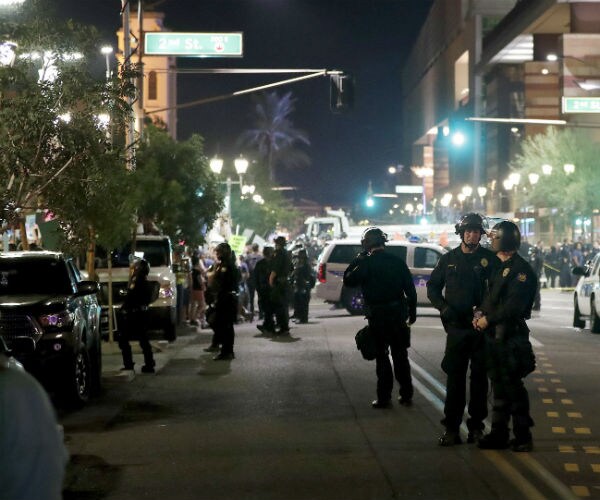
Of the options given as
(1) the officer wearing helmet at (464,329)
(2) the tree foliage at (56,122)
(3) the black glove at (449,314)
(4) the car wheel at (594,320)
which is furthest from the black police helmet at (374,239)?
(4) the car wheel at (594,320)

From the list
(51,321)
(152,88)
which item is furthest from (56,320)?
(152,88)

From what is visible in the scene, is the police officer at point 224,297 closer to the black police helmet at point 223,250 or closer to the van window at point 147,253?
the black police helmet at point 223,250

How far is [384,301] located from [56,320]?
3.33 meters

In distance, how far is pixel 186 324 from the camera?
28172 millimetres

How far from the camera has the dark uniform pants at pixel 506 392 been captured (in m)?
9.78

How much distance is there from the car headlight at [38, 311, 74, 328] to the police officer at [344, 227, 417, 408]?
289 cm

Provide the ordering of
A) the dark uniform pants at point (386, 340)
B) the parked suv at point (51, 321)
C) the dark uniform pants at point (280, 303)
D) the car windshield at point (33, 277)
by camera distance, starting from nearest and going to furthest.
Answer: the dark uniform pants at point (386, 340) → the parked suv at point (51, 321) → the car windshield at point (33, 277) → the dark uniform pants at point (280, 303)

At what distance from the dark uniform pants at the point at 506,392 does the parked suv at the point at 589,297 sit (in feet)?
47.8

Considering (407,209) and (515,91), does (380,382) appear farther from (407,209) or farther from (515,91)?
(407,209)

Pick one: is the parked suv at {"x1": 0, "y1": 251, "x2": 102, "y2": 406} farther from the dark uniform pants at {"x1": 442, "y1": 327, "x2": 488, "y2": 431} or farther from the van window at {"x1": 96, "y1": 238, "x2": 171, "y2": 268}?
the van window at {"x1": 96, "y1": 238, "x2": 171, "y2": 268}

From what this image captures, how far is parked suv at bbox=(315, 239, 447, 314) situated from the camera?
30344mm

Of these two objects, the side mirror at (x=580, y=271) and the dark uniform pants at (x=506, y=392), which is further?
the side mirror at (x=580, y=271)

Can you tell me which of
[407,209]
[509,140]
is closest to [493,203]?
[509,140]

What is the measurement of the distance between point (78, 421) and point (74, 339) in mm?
1227
